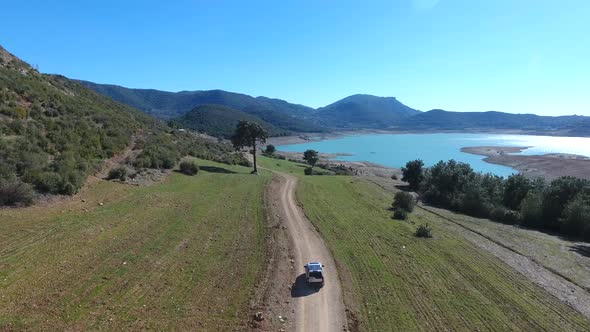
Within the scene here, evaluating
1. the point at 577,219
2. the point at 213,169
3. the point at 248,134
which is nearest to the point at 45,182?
the point at 213,169

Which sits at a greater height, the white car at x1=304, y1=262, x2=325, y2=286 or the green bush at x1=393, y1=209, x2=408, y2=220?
the white car at x1=304, y1=262, x2=325, y2=286

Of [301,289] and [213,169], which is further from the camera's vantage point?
[213,169]

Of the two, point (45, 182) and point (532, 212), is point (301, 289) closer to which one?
point (45, 182)

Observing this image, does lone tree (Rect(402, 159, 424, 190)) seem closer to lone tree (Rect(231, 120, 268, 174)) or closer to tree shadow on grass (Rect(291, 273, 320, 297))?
lone tree (Rect(231, 120, 268, 174))

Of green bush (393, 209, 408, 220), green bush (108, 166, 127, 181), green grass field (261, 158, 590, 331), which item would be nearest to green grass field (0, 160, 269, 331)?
green bush (108, 166, 127, 181)

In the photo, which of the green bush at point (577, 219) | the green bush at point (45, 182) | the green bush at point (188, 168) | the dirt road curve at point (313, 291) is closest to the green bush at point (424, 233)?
the dirt road curve at point (313, 291)

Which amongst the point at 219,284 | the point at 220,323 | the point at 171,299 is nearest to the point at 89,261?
the point at 171,299

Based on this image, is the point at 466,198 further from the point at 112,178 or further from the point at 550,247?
the point at 112,178
